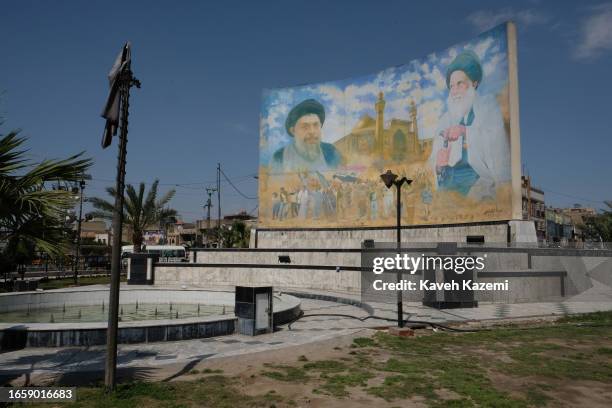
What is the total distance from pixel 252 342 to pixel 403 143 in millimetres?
28332

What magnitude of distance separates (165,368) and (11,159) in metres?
5.40

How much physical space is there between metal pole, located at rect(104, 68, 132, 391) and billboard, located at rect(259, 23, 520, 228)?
26594 mm

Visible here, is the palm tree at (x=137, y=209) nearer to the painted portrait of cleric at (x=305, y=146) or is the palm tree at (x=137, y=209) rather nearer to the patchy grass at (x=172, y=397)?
the painted portrait of cleric at (x=305, y=146)

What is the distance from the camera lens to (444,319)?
18.1 m

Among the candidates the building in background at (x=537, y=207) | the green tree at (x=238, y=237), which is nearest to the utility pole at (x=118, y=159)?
the green tree at (x=238, y=237)

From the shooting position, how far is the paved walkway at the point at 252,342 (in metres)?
10.7

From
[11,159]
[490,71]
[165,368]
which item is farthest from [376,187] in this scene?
[11,159]

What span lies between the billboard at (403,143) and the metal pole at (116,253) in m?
26.6

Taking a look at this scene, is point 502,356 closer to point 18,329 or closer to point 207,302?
point 18,329

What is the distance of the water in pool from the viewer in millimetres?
17906

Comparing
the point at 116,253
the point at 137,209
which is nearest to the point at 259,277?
the point at 137,209

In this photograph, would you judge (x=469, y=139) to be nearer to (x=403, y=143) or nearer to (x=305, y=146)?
(x=403, y=143)

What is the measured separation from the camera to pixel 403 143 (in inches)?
1534

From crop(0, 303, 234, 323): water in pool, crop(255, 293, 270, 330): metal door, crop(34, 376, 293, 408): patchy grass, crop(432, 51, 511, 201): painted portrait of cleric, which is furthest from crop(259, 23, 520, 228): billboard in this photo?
crop(34, 376, 293, 408): patchy grass
